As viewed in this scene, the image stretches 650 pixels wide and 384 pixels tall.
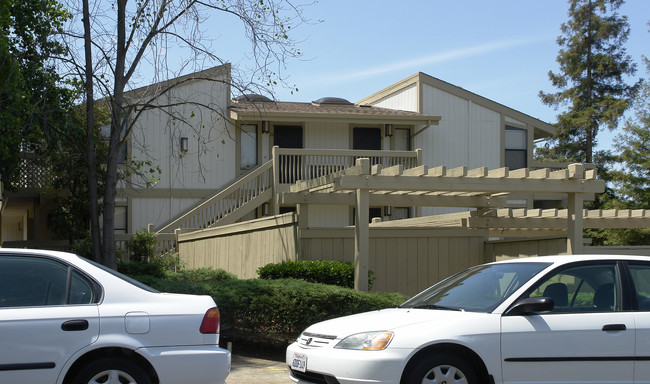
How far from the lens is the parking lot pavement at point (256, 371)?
8180 mm

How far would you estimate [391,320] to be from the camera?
6.54m

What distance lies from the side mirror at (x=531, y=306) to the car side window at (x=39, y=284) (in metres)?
3.70

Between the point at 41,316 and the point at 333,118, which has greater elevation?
the point at 333,118

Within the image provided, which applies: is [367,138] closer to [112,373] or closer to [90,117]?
[90,117]

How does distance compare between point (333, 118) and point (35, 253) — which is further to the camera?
point (333, 118)

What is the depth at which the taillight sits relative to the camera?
5988mm

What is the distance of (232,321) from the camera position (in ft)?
33.7

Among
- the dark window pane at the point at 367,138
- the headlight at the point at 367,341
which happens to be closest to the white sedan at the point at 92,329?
the headlight at the point at 367,341

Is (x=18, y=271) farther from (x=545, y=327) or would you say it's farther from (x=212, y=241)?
(x=212, y=241)

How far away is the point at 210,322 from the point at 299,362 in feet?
3.69

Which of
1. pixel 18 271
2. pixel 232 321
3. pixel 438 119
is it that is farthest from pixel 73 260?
pixel 438 119

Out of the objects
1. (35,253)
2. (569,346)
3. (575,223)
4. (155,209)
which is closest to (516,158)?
(155,209)

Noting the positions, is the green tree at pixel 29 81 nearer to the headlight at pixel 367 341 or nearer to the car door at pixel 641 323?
the headlight at pixel 367 341

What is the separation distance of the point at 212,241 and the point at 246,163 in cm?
613
